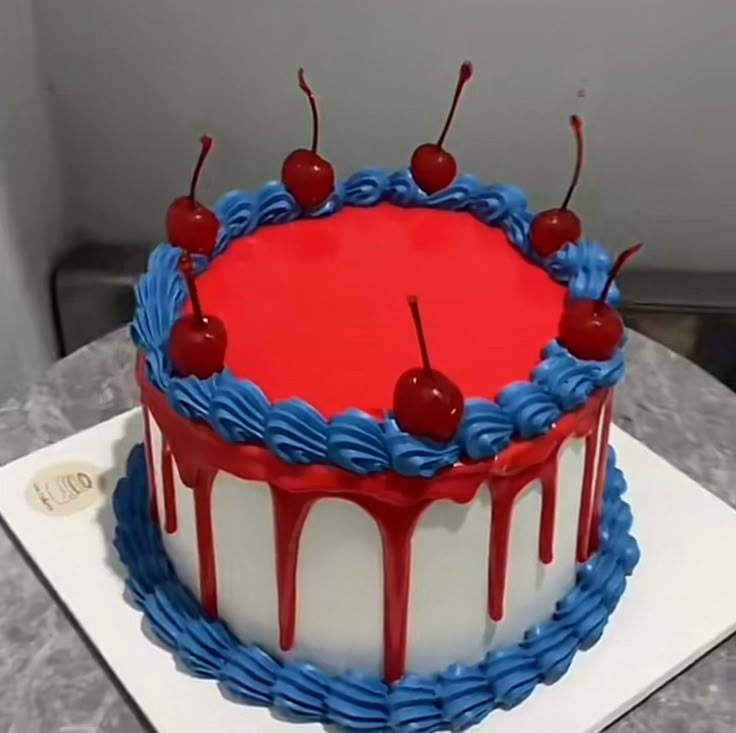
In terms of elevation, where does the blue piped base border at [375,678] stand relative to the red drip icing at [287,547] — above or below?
below

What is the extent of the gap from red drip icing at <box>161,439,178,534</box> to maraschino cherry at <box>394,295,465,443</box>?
24 cm

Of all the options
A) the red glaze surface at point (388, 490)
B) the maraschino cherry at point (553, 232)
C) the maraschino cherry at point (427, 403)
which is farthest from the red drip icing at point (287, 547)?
the maraschino cherry at point (553, 232)

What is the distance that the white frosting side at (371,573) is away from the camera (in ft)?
3.42

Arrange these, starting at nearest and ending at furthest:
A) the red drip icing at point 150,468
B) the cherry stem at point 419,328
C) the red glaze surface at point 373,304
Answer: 1. the cherry stem at point 419,328
2. the red glaze surface at point 373,304
3. the red drip icing at point 150,468

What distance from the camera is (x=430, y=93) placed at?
1.69 m

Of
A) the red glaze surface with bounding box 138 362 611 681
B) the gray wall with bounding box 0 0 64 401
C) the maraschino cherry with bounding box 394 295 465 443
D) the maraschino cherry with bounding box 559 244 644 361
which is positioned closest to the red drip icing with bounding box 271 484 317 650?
the red glaze surface with bounding box 138 362 611 681

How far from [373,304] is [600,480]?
260 mm

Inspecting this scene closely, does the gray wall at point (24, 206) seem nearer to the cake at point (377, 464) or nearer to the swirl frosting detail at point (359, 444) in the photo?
the cake at point (377, 464)

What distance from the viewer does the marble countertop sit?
112cm

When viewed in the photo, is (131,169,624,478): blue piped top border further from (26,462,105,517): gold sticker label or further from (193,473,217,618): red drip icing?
(26,462,105,517): gold sticker label

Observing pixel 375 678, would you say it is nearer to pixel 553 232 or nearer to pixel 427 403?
pixel 427 403

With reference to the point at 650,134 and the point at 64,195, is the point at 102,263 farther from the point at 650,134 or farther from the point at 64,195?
the point at 650,134

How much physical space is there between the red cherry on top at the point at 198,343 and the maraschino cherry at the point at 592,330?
0.28 m

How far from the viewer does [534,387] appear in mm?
1038
